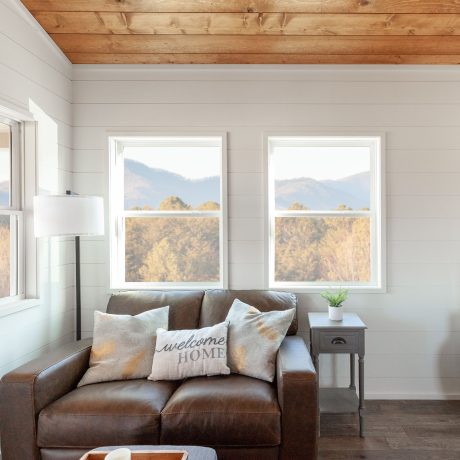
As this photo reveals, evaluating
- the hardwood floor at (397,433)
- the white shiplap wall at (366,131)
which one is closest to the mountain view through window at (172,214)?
the white shiplap wall at (366,131)

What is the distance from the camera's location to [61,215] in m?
2.40

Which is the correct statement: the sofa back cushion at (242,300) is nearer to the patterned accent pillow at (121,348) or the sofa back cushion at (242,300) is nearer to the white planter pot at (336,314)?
the white planter pot at (336,314)

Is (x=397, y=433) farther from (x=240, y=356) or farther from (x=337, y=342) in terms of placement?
(x=240, y=356)

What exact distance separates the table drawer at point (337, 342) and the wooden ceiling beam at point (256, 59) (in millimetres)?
2011

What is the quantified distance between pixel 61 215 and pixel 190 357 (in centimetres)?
113

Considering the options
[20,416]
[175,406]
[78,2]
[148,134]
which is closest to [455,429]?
[175,406]

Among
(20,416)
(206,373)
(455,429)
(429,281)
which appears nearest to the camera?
(20,416)

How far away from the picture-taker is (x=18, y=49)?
2490 millimetres

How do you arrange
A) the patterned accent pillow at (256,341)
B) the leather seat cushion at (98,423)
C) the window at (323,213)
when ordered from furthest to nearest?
the window at (323,213) → the patterned accent pillow at (256,341) → the leather seat cushion at (98,423)

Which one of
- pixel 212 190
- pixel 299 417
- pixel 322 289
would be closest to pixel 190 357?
pixel 299 417

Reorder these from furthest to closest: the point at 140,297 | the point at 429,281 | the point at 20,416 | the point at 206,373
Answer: the point at 429,281
the point at 140,297
the point at 206,373
the point at 20,416

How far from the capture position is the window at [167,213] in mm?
3268

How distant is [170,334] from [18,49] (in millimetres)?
1991

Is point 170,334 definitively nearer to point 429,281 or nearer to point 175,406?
point 175,406
